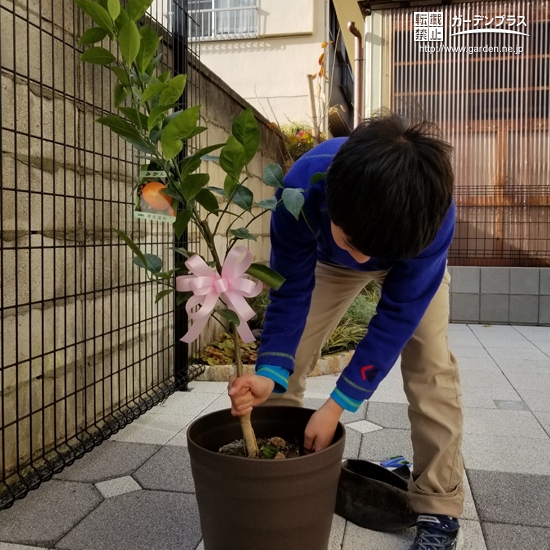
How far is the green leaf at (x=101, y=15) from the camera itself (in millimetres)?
984

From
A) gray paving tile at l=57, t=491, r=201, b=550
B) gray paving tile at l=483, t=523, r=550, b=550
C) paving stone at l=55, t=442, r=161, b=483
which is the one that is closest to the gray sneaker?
gray paving tile at l=483, t=523, r=550, b=550

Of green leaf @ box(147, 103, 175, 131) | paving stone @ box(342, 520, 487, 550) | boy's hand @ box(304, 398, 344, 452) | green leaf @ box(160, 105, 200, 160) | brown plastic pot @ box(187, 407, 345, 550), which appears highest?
green leaf @ box(147, 103, 175, 131)

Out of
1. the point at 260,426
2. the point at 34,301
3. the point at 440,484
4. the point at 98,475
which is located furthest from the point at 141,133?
the point at 98,475

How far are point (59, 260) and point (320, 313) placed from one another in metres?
0.90

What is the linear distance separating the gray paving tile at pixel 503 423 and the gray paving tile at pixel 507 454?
55 mm

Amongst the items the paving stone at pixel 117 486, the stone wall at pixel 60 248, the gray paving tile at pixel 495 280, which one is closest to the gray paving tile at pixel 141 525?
the paving stone at pixel 117 486

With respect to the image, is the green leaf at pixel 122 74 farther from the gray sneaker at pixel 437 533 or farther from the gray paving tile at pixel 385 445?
the gray paving tile at pixel 385 445

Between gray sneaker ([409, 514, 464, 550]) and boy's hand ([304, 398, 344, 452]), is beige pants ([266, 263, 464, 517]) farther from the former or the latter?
boy's hand ([304, 398, 344, 452])

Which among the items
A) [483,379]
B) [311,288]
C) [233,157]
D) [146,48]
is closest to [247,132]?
[233,157]

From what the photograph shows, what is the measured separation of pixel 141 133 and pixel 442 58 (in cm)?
480

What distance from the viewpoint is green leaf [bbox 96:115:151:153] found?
3.22ft

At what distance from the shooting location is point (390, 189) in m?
0.90

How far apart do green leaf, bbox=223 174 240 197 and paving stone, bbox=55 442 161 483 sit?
1.10 metres

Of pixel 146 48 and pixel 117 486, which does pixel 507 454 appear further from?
pixel 146 48
